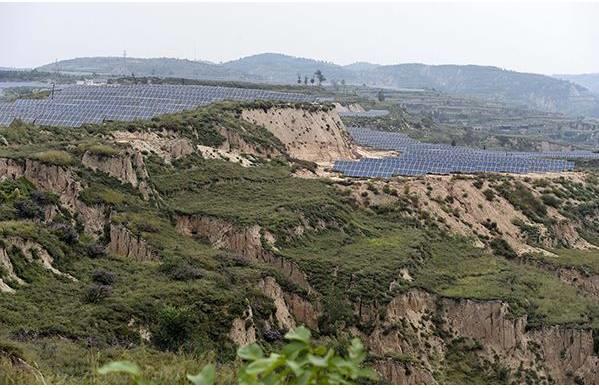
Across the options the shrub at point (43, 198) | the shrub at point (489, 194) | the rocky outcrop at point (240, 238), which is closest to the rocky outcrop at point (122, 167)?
the rocky outcrop at point (240, 238)

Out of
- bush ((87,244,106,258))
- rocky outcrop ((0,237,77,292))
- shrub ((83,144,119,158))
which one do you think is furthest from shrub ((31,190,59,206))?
rocky outcrop ((0,237,77,292))

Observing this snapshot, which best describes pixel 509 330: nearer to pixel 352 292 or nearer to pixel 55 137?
pixel 352 292

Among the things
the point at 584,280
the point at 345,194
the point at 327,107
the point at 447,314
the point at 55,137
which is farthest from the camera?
the point at 327,107

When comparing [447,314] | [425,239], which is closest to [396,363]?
[447,314]

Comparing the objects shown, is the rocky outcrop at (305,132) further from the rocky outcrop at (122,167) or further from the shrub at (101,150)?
the shrub at (101,150)

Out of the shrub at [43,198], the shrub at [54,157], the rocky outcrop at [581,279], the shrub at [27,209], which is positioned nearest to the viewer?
the shrub at [27,209]
